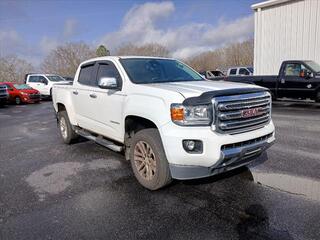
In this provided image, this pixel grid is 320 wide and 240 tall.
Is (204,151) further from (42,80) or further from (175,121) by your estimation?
(42,80)

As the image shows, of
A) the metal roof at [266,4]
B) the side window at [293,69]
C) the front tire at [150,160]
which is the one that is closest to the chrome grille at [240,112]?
the front tire at [150,160]

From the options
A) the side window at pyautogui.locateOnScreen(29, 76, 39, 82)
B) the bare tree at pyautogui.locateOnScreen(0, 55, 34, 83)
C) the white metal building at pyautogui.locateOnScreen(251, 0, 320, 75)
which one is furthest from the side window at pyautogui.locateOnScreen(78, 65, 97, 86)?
the bare tree at pyautogui.locateOnScreen(0, 55, 34, 83)

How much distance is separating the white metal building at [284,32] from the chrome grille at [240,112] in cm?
1451

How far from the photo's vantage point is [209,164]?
3582mm

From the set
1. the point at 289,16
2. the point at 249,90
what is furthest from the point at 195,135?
the point at 289,16

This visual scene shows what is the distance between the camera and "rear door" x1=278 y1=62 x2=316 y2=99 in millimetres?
12227

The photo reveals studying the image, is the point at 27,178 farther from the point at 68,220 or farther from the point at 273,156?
the point at 273,156

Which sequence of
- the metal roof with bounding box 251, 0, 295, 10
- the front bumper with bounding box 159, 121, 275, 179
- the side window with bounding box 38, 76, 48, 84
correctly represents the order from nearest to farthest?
the front bumper with bounding box 159, 121, 275, 179 → the metal roof with bounding box 251, 0, 295, 10 → the side window with bounding box 38, 76, 48, 84

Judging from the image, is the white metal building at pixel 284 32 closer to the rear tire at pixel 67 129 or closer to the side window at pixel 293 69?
the side window at pixel 293 69

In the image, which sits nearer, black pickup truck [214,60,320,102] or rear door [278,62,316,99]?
black pickup truck [214,60,320,102]

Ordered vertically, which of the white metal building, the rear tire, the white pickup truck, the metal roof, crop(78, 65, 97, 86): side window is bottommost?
the rear tire

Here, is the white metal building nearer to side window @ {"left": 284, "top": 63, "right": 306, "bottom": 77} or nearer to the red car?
side window @ {"left": 284, "top": 63, "right": 306, "bottom": 77}

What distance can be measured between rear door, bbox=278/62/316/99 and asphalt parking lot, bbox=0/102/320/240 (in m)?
6.88

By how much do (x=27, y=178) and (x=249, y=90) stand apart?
150 inches
